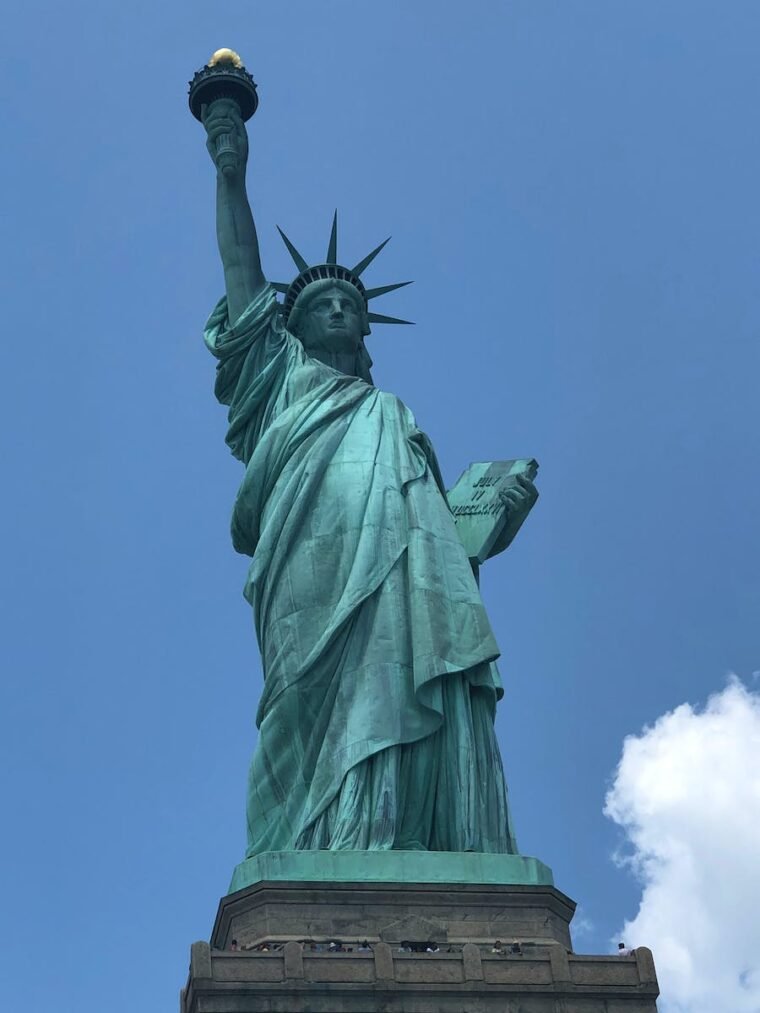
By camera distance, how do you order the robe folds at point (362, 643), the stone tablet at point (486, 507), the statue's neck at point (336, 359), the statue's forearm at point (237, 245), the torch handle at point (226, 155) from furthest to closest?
1. the torch handle at point (226, 155)
2. the statue's neck at point (336, 359)
3. the statue's forearm at point (237, 245)
4. the stone tablet at point (486, 507)
5. the robe folds at point (362, 643)

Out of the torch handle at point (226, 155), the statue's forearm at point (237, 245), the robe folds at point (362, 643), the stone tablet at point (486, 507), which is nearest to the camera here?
the robe folds at point (362, 643)

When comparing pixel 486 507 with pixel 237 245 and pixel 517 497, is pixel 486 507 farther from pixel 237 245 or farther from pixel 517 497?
pixel 237 245

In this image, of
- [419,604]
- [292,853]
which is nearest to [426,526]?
[419,604]

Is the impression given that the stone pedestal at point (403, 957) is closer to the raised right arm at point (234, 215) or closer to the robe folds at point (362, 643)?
the robe folds at point (362, 643)

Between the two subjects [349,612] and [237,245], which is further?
[237,245]

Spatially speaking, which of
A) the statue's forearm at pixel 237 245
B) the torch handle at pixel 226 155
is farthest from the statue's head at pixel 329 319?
the torch handle at pixel 226 155

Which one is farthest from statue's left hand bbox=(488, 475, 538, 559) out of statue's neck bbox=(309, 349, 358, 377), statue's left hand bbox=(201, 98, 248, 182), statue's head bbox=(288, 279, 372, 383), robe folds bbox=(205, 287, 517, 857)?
statue's left hand bbox=(201, 98, 248, 182)

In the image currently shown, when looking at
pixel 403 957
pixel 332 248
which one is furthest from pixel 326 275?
pixel 403 957
